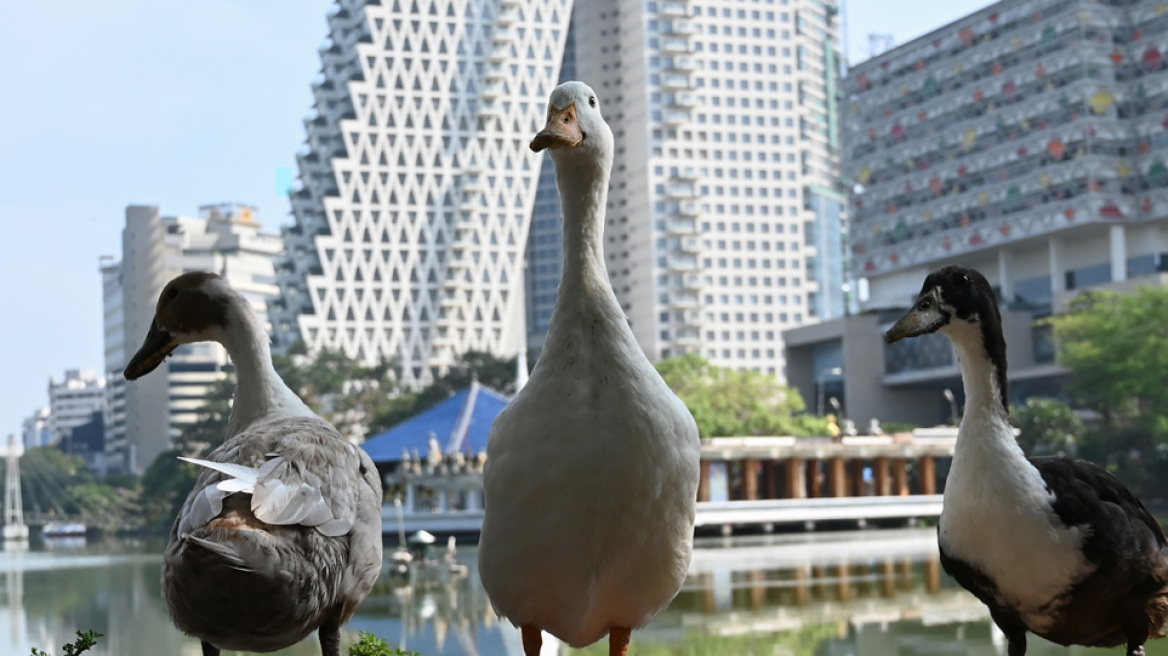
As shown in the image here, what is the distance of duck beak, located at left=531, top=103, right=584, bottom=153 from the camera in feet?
14.3

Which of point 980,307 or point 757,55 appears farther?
point 757,55

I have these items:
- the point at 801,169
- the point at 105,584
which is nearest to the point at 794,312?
the point at 801,169

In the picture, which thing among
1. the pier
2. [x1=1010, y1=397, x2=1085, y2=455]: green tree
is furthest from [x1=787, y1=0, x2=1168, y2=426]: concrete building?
the pier

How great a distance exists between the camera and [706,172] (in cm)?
11850

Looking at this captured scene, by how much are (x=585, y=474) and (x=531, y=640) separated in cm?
62

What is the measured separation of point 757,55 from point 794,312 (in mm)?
23460

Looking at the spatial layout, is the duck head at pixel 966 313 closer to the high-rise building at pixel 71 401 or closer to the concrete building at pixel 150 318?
the concrete building at pixel 150 318

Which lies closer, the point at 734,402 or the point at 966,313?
the point at 966,313

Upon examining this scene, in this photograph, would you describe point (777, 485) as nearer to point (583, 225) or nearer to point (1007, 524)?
point (1007, 524)

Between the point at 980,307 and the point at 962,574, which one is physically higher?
the point at 980,307

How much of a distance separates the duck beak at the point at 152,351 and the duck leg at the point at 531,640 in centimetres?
210

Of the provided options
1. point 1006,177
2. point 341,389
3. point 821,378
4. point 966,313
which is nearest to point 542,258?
point 821,378

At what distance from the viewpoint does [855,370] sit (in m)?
83.6

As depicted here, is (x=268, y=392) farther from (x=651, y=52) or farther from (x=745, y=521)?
(x=651, y=52)
